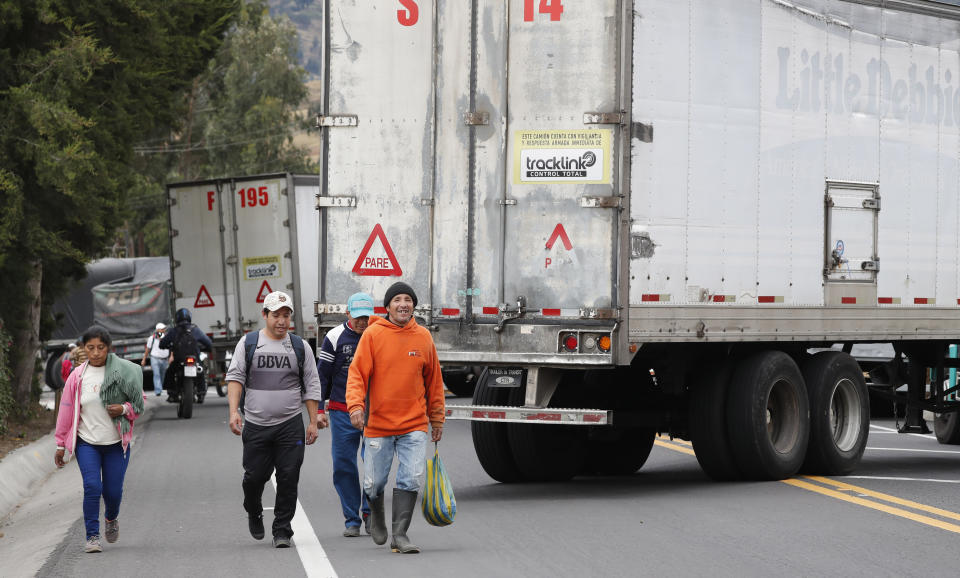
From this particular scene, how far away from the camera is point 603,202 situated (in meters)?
12.1

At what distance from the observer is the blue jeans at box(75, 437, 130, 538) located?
33.9 feet

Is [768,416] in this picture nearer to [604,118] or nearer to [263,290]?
[604,118]

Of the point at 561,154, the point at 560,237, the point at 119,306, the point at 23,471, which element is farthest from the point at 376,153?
the point at 119,306

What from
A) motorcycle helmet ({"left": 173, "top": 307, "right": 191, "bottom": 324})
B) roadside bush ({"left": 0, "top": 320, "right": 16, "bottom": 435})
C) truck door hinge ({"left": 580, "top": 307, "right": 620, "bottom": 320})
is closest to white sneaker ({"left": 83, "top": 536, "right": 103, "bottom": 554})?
truck door hinge ({"left": 580, "top": 307, "right": 620, "bottom": 320})

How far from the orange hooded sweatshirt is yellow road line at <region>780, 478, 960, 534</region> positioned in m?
3.84

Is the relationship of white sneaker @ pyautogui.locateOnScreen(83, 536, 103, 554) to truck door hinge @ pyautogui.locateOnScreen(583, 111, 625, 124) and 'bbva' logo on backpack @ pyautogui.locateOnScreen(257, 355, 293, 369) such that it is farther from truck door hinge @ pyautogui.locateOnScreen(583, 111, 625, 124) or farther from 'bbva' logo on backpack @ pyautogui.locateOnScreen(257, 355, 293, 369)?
truck door hinge @ pyautogui.locateOnScreen(583, 111, 625, 124)

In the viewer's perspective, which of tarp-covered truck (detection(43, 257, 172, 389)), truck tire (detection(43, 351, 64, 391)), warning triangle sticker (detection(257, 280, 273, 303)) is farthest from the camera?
tarp-covered truck (detection(43, 257, 172, 389))

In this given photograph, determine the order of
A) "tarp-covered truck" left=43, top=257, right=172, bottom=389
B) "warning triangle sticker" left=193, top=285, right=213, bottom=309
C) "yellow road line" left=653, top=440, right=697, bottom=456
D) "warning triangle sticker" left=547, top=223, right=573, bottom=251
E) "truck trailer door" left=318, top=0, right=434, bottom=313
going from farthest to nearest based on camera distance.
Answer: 1. "tarp-covered truck" left=43, top=257, right=172, bottom=389
2. "warning triangle sticker" left=193, top=285, right=213, bottom=309
3. "yellow road line" left=653, top=440, right=697, bottom=456
4. "truck trailer door" left=318, top=0, right=434, bottom=313
5. "warning triangle sticker" left=547, top=223, right=573, bottom=251

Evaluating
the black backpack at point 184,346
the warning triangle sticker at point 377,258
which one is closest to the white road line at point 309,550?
the warning triangle sticker at point 377,258

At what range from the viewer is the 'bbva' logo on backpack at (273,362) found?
10.1m

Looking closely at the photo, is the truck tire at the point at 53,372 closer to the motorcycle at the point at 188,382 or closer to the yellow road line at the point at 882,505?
the motorcycle at the point at 188,382

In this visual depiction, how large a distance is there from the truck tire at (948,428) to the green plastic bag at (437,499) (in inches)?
410

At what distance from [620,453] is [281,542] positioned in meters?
5.57

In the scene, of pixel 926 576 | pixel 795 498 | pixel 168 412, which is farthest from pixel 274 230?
pixel 926 576
